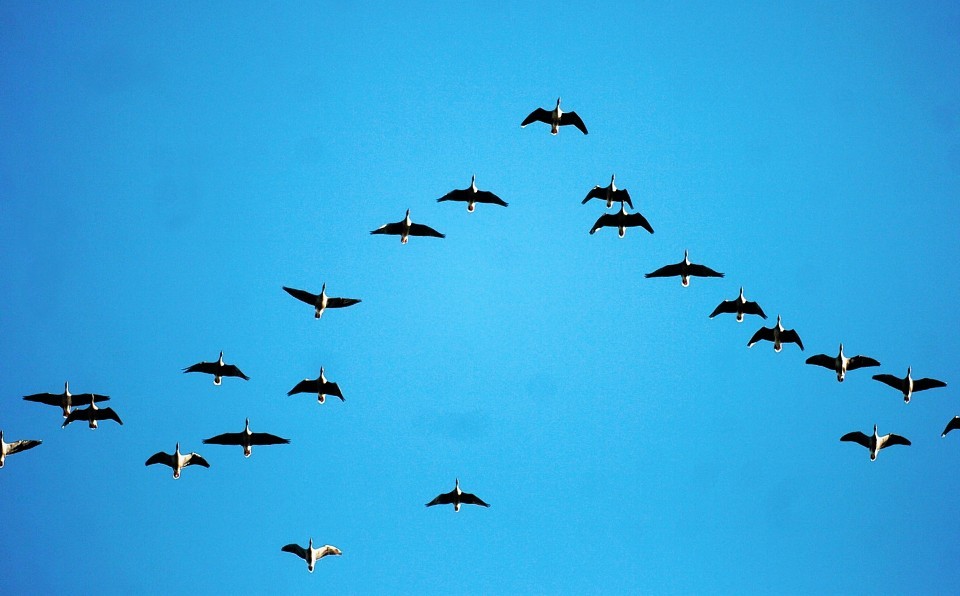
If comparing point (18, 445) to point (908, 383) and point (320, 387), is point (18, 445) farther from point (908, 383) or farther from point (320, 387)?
point (908, 383)

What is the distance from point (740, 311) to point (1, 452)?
93.7 ft

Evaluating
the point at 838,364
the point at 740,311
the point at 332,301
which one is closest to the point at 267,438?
the point at 332,301

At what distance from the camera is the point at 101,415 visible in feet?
128

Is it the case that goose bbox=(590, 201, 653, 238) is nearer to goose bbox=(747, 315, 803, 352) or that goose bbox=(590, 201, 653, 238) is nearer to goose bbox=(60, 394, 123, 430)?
goose bbox=(747, 315, 803, 352)

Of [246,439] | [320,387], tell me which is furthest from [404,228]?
[246,439]

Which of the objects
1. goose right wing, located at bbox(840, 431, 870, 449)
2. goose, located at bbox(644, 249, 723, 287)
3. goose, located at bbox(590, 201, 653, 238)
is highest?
goose, located at bbox(590, 201, 653, 238)

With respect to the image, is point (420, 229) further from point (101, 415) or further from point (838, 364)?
point (838, 364)

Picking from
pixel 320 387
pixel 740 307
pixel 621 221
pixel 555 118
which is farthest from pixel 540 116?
pixel 320 387

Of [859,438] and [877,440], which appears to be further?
[859,438]

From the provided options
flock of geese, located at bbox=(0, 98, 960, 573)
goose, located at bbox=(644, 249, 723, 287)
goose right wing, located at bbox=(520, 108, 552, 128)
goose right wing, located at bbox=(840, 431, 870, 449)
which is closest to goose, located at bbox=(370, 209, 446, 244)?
flock of geese, located at bbox=(0, 98, 960, 573)

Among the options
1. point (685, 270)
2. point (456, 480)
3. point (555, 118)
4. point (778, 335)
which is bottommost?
point (456, 480)

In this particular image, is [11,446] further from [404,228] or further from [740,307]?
[740,307]

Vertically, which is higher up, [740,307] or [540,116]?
[540,116]

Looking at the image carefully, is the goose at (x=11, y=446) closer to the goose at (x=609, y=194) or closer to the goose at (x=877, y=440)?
the goose at (x=609, y=194)
